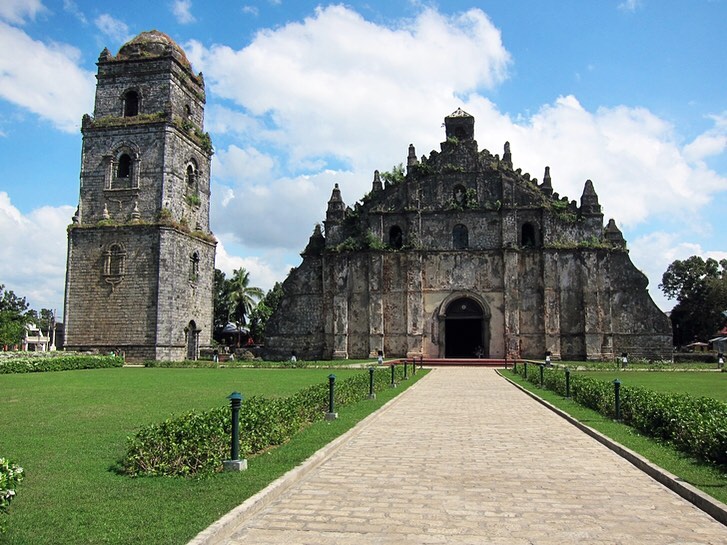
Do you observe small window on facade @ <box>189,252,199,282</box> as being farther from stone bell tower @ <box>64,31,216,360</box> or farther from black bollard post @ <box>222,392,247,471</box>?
black bollard post @ <box>222,392,247,471</box>

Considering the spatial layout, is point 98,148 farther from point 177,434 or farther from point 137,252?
point 177,434

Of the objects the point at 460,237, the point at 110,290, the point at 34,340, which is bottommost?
the point at 34,340

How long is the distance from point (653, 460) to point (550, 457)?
1402mm

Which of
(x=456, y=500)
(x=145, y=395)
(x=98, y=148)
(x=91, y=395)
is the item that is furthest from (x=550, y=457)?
(x=98, y=148)

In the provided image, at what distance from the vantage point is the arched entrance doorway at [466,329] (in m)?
39.9

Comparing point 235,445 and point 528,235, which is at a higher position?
point 528,235

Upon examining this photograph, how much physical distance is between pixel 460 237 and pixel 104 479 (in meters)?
34.8

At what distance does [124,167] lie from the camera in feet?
135

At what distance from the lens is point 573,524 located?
6191mm

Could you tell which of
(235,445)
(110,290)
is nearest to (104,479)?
(235,445)

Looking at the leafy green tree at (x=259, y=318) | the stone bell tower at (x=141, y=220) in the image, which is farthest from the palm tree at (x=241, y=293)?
the stone bell tower at (x=141, y=220)

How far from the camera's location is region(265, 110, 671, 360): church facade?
127 ft

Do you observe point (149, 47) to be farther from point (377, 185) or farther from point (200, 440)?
point (200, 440)

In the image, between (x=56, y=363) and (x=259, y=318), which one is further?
(x=259, y=318)
